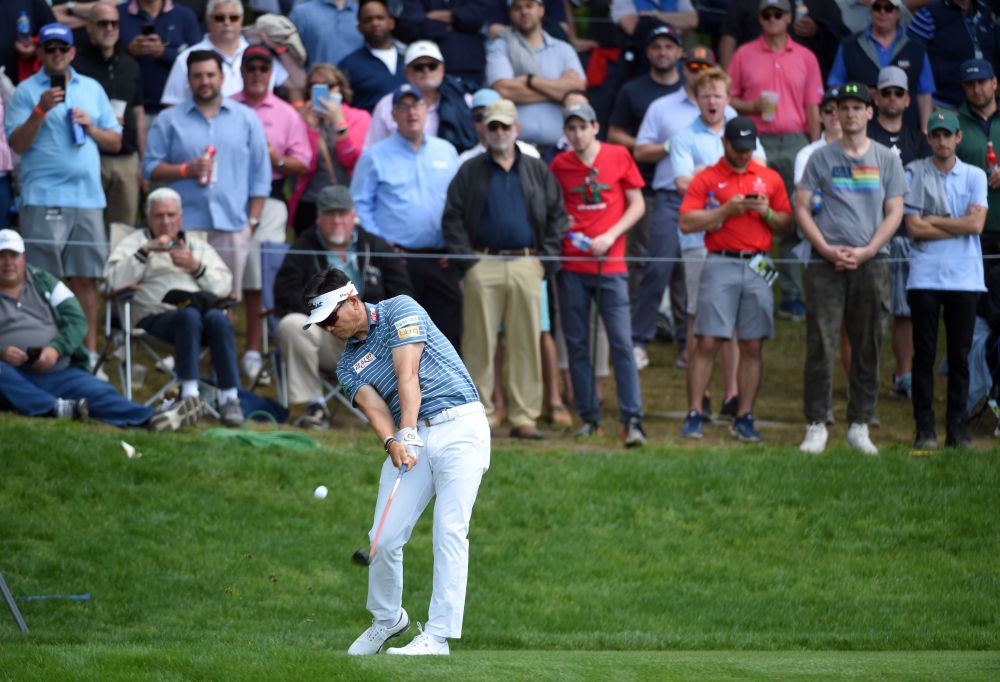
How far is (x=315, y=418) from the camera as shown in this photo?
14125mm

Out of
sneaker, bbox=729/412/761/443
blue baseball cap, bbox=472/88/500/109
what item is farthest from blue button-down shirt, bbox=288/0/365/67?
sneaker, bbox=729/412/761/443

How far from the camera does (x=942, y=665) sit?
8.52 metres

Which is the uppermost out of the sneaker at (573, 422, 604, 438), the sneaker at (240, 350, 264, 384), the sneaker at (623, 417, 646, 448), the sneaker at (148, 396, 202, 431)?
the sneaker at (148, 396, 202, 431)

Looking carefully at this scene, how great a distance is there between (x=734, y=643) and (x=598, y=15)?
11080 mm

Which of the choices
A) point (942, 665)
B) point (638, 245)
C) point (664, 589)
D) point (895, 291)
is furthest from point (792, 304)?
point (942, 665)

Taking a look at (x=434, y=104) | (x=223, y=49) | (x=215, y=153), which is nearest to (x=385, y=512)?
(x=215, y=153)

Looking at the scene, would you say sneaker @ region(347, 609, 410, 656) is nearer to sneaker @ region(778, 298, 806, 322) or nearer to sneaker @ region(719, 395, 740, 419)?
sneaker @ region(719, 395, 740, 419)

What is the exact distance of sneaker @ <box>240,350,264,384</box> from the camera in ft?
50.2

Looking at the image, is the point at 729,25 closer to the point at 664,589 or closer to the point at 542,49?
the point at 542,49

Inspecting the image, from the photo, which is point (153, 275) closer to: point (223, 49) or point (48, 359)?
point (48, 359)

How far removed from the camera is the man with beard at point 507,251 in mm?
13828

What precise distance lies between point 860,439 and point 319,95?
578 centimetres

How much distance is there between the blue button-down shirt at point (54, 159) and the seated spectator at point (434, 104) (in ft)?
7.98

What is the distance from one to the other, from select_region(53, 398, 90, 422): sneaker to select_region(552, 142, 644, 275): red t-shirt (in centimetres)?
412
